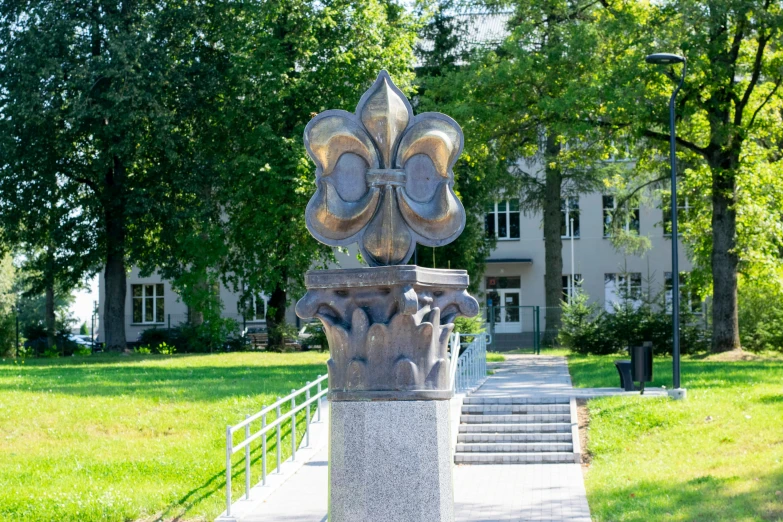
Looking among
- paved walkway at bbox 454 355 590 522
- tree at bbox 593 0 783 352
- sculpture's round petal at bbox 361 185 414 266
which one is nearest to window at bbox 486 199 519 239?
tree at bbox 593 0 783 352

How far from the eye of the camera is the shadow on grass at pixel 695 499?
33.8 feet

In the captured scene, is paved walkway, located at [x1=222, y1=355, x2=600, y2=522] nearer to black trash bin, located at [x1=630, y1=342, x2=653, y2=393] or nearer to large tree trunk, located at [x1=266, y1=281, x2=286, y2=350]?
black trash bin, located at [x1=630, y1=342, x2=653, y2=393]

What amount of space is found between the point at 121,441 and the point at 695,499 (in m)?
7.99

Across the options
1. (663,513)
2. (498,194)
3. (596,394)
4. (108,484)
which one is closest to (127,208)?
(498,194)

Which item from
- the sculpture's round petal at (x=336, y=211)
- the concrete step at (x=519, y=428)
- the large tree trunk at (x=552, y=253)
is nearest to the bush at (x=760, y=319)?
the large tree trunk at (x=552, y=253)

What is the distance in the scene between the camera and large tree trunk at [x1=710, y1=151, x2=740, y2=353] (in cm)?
2820

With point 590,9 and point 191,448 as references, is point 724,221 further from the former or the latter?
point 191,448

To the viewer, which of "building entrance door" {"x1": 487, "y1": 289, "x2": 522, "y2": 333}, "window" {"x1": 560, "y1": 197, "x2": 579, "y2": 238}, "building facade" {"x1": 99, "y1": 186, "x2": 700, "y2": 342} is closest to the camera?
"building entrance door" {"x1": 487, "y1": 289, "x2": 522, "y2": 333}

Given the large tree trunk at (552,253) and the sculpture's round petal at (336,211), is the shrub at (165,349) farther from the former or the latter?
the sculpture's round petal at (336,211)

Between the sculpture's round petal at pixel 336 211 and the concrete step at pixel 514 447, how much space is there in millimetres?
9578

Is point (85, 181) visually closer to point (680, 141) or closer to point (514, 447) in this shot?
point (680, 141)

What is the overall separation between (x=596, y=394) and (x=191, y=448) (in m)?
7.50

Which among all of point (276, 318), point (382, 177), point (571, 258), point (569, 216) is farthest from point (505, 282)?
point (382, 177)

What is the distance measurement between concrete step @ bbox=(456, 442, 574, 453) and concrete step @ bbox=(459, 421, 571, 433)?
560 millimetres
